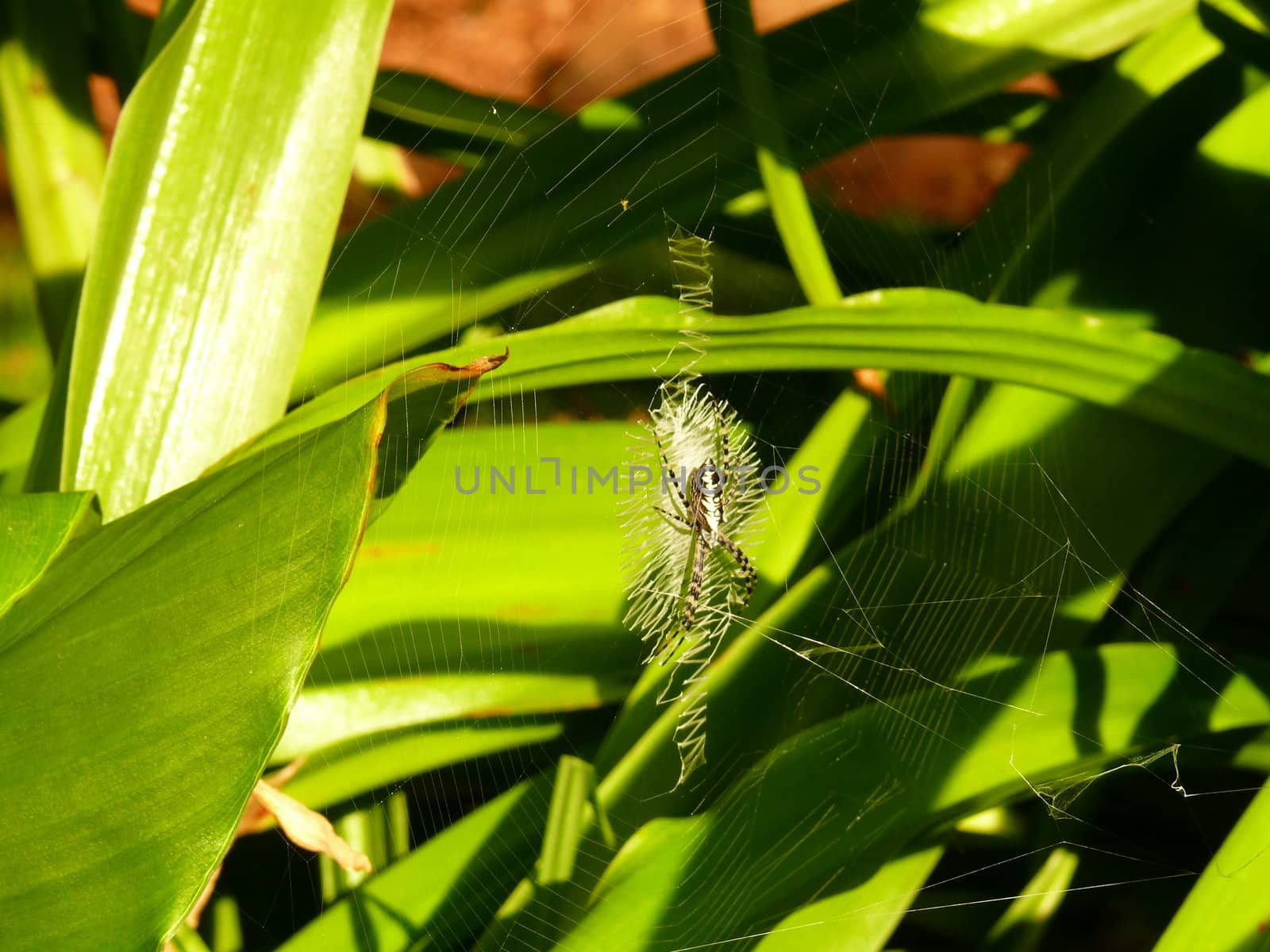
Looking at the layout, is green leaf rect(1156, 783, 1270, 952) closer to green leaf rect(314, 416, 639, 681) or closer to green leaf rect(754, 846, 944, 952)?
green leaf rect(754, 846, 944, 952)

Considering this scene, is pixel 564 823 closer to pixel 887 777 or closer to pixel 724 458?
pixel 887 777

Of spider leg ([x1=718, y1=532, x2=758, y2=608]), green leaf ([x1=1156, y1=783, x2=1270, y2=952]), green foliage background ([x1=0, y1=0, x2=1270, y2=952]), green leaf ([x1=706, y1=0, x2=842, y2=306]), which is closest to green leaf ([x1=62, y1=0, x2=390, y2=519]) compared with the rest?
green foliage background ([x1=0, y1=0, x2=1270, y2=952])

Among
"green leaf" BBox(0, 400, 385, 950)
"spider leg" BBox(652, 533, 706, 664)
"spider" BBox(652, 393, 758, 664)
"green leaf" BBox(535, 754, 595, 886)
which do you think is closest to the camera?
"green leaf" BBox(0, 400, 385, 950)

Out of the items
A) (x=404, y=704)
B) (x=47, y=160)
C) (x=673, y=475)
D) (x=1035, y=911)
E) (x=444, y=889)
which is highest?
(x=47, y=160)

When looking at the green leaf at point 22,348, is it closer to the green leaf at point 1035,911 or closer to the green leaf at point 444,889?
the green leaf at point 444,889

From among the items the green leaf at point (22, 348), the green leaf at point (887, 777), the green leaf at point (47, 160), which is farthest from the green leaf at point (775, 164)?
the green leaf at point (22, 348)

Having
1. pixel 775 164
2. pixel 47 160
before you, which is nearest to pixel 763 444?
pixel 775 164
